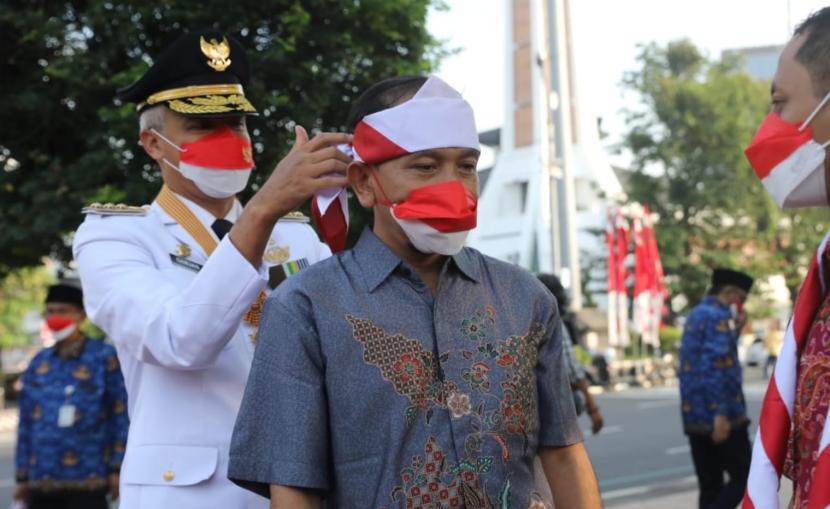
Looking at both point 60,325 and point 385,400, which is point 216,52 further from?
point 60,325

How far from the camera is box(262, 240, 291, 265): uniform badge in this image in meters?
2.93

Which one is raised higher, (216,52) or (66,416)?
(216,52)

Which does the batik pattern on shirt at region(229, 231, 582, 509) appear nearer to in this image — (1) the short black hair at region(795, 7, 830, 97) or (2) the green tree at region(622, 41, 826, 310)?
(1) the short black hair at region(795, 7, 830, 97)

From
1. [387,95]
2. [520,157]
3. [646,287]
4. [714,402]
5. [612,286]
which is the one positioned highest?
[387,95]

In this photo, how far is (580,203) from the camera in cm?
5484

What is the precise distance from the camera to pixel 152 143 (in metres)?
3.04

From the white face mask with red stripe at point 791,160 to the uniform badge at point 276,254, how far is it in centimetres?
120

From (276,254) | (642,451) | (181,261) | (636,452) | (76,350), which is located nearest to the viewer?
(181,261)

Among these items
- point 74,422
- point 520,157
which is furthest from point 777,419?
point 520,157

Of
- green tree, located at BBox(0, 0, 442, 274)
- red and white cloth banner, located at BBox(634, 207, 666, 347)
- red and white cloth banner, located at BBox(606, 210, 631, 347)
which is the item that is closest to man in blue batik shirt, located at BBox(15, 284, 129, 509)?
green tree, located at BBox(0, 0, 442, 274)

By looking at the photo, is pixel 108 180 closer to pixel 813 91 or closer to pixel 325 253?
pixel 325 253

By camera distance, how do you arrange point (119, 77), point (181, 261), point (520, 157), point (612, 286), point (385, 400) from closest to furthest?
1. point (385, 400)
2. point (181, 261)
3. point (119, 77)
4. point (612, 286)
5. point (520, 157)

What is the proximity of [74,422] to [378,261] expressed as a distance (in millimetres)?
4265

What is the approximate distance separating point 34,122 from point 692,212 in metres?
34.1
